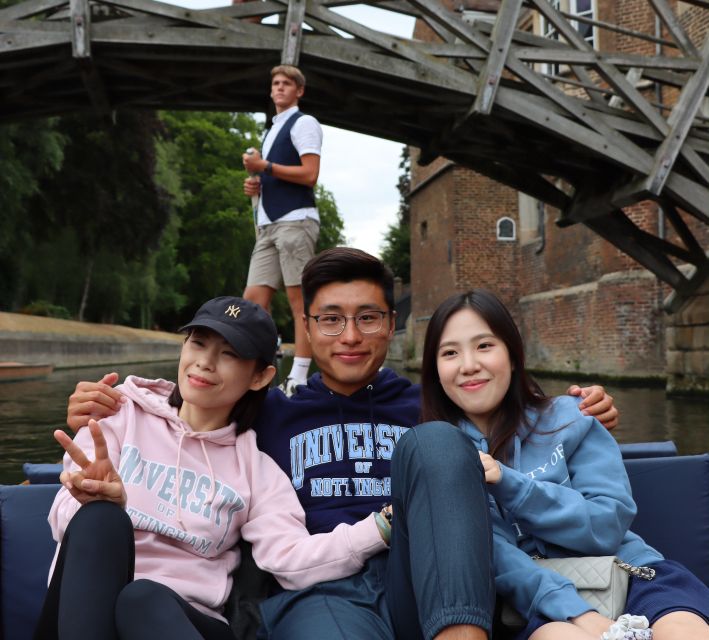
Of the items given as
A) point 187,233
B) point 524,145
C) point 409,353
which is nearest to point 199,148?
point 187,233

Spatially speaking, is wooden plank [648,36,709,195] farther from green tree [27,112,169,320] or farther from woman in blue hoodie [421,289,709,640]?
green tree [27,112,169,320]

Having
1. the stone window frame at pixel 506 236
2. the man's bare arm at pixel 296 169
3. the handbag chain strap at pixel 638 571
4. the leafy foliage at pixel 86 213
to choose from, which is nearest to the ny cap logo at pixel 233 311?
the handbag chain strap at pixel 638 571

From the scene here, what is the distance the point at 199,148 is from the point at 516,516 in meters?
34.9

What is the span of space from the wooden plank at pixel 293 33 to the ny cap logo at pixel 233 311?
5265 millimetres

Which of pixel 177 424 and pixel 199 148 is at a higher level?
pixel 199 148

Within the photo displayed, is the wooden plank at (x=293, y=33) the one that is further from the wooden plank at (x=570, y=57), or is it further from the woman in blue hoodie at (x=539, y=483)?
A: the woman in blue hoodie at (x=539, y=483)

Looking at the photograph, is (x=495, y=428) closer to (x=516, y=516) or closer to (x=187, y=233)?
(x=516, y=516)

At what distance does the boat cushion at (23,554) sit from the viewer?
2039mm

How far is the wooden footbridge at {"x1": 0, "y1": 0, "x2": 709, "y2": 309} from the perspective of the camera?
684 centimetres

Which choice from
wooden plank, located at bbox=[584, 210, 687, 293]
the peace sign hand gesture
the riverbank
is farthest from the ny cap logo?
the riverbank

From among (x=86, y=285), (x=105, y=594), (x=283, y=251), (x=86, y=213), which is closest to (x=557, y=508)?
(x=105, y=594)

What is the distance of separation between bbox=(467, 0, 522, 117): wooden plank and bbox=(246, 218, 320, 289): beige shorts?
2.95 meters

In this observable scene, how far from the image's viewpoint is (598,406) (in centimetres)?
202

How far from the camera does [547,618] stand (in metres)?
1.62
